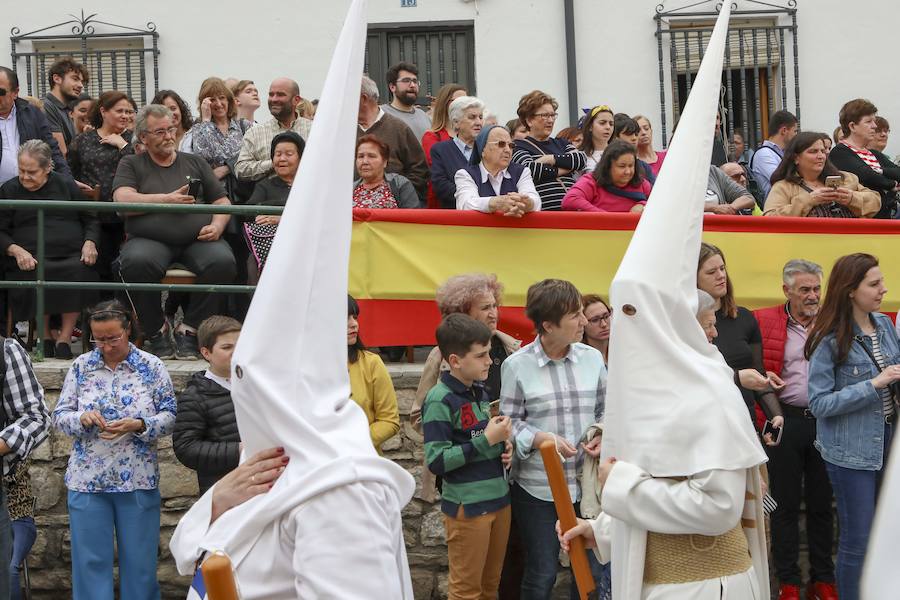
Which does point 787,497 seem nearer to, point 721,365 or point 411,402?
point 411,402

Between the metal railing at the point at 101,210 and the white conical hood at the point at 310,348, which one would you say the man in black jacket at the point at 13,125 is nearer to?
the metal railing at the point at 101,210

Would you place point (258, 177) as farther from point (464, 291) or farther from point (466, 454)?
point (466, 454)

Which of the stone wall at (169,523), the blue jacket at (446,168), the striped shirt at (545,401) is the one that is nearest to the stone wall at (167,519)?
the stone wall at (169,523)

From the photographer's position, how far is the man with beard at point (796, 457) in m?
7.11

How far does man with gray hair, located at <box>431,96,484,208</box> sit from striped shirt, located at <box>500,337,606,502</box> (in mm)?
2283

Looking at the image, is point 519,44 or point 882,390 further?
point 519,44

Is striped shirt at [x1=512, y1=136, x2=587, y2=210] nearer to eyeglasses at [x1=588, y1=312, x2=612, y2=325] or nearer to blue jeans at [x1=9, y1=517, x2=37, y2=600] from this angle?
eyeglasses at [x1=588, y1=312, x2=612, y2=325]

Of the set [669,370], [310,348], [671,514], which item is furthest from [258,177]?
[310,348]

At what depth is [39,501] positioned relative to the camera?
751 centimetres

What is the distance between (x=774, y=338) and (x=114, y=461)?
381 centimetres

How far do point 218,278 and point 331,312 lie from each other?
4772 mm

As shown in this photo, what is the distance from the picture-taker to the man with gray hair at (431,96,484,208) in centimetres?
822

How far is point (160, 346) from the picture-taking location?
8039 mm

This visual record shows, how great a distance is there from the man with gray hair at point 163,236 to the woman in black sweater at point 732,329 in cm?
314
